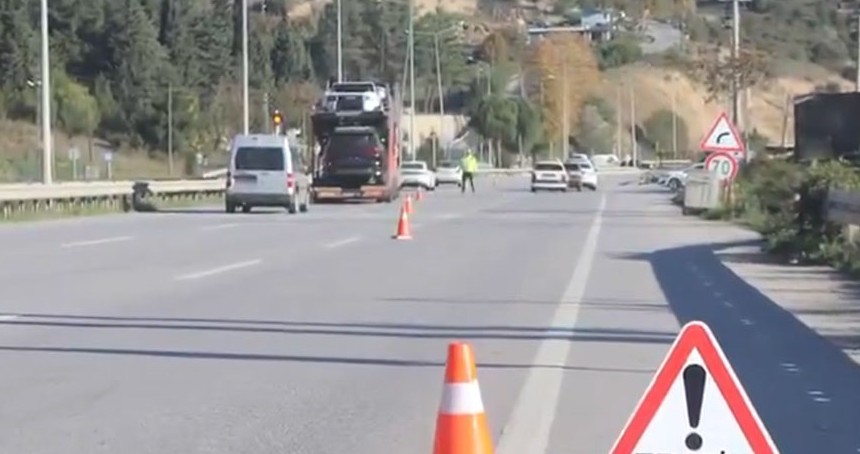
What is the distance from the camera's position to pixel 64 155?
3501 inches

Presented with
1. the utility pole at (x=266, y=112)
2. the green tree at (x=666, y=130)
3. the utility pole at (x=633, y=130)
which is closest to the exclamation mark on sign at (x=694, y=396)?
the utility pole at (x=266, y=112)

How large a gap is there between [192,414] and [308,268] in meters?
13.4

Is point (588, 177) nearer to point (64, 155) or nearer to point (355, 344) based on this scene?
point (64, 155)

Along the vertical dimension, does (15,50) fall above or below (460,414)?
above

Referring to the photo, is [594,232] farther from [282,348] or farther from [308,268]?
[282,348]

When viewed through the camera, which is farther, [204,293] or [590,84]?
[590,84]

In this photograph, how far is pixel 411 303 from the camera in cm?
1958

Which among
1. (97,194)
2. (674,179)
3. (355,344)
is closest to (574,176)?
(674,179)

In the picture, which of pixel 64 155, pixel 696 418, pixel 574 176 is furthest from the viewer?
pixel 64 155

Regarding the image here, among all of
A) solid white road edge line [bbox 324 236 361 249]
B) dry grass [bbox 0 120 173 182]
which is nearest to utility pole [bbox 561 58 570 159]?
dry grass [bbox 0 120 173 182]

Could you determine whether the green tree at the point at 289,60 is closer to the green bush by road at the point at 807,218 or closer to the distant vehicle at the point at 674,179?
the distant vehicle at the point at 674,179

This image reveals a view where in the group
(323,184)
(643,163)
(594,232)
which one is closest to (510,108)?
(643,163)

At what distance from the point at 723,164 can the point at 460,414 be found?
35.0 meters

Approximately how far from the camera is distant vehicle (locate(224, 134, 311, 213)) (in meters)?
46.9
